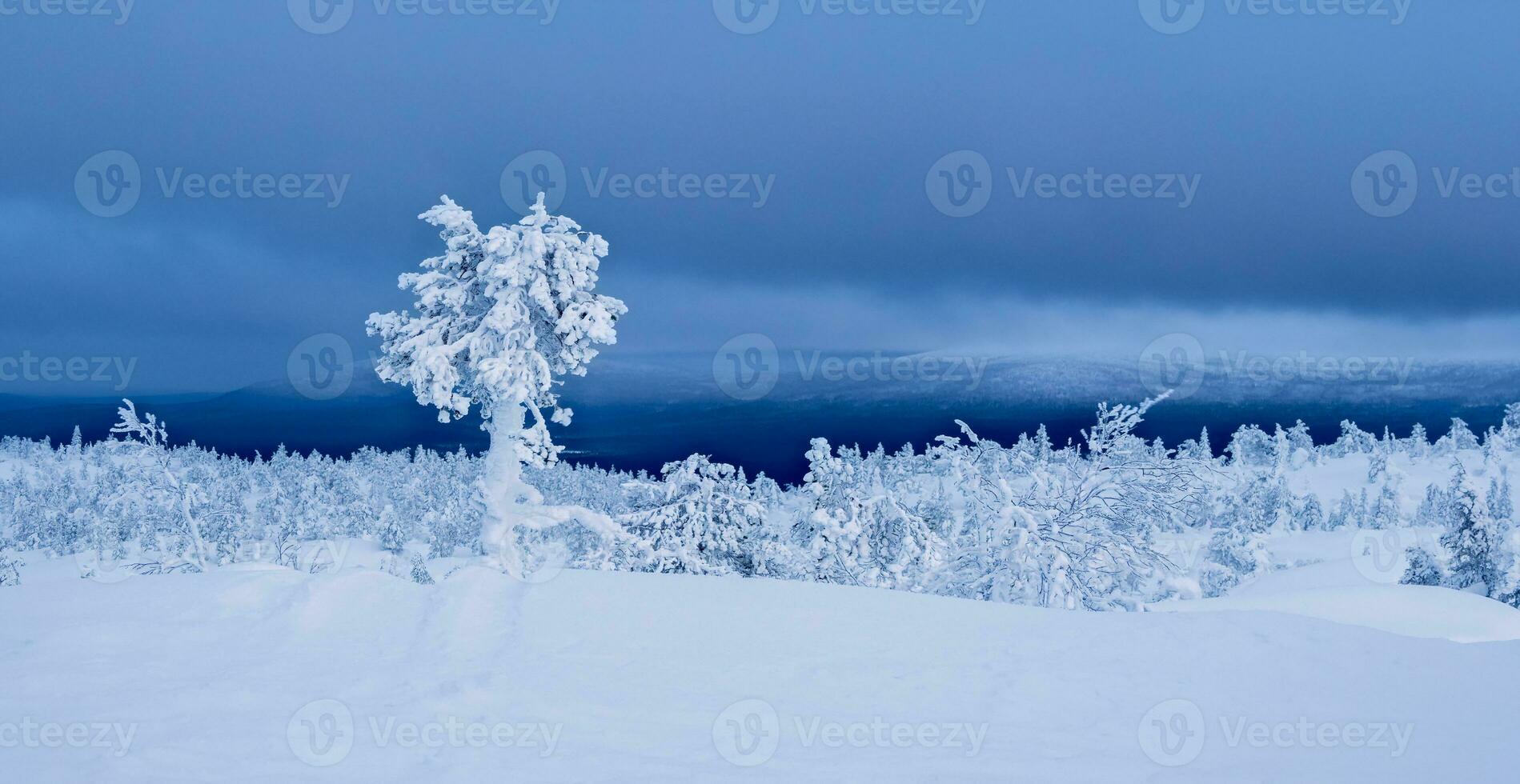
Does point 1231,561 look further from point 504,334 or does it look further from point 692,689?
point 692,689

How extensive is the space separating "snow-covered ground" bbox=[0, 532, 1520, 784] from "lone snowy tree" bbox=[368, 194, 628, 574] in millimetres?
5578

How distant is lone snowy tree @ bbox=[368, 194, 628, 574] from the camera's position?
14617 millimetres

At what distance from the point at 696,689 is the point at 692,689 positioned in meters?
0.04

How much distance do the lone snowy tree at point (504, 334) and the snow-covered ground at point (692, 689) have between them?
5578mm

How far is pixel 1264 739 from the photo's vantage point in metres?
5.96

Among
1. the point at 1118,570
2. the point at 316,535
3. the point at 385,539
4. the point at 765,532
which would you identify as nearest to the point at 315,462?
the point at 316,535

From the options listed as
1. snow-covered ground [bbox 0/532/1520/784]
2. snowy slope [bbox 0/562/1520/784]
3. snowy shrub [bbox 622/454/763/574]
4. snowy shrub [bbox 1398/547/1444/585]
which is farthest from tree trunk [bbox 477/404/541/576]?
snowy shrub [bbox 1398/547/1444/585]

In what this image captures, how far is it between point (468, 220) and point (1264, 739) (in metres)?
14.9

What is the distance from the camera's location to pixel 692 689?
688cm

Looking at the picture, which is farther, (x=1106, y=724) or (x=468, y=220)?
(x=468, y=220)

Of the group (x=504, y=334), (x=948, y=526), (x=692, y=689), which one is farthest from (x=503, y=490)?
(x=948, y=526)

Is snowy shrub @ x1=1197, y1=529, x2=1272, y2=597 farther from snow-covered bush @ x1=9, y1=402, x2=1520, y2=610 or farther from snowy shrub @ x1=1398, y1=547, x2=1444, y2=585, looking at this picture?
snowy shrub @ x1=1398, y1=547, x2=1444, y2=585

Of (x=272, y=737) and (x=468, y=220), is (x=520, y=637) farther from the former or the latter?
(x=468, y=220)

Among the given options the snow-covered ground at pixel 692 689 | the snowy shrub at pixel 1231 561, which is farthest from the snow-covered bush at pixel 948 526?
the snow-covered ground at pixel 692 689
